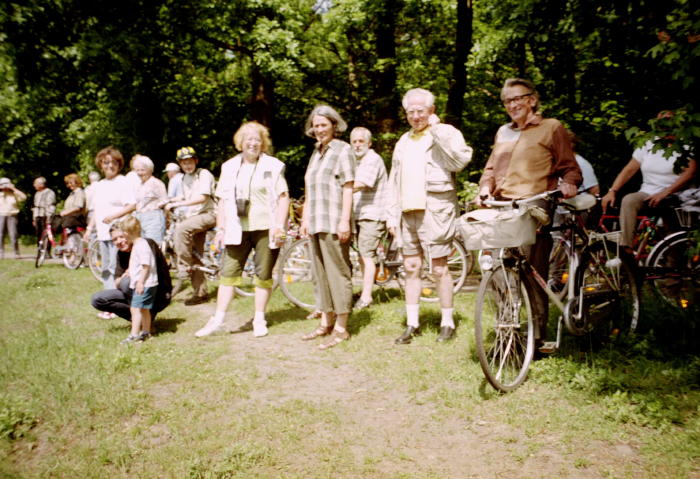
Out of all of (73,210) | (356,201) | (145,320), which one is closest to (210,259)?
(145,320)

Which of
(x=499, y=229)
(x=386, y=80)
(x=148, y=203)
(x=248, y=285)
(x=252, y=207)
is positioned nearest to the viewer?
(x=499, y=229)

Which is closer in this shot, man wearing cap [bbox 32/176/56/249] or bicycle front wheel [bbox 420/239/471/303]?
bicycle front wheel [bbox 420/239/471/303]

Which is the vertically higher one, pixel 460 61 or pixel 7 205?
pixel 460 61

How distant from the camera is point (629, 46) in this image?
194 inches

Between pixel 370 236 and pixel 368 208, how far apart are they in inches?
13.6

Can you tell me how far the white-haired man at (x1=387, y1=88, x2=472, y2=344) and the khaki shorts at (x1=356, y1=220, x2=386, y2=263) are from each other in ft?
4.97

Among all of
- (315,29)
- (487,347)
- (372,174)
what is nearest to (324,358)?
(487,347)

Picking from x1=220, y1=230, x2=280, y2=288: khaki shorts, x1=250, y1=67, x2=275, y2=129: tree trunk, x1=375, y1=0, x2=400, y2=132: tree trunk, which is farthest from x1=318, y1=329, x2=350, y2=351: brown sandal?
x1=250, y1=67, x2=275, y2=129: tree trunk

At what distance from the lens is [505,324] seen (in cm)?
373

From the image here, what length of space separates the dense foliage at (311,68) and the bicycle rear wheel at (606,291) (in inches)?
45.7

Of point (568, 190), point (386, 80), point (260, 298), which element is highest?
point (386, 80)

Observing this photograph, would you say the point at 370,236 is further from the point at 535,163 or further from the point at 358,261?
the point at 535,163

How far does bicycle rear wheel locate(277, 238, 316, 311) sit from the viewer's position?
6719mm

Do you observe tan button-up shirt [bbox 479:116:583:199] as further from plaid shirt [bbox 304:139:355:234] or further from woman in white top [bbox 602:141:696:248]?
woman in white top [bbox 602:141:696:248]
